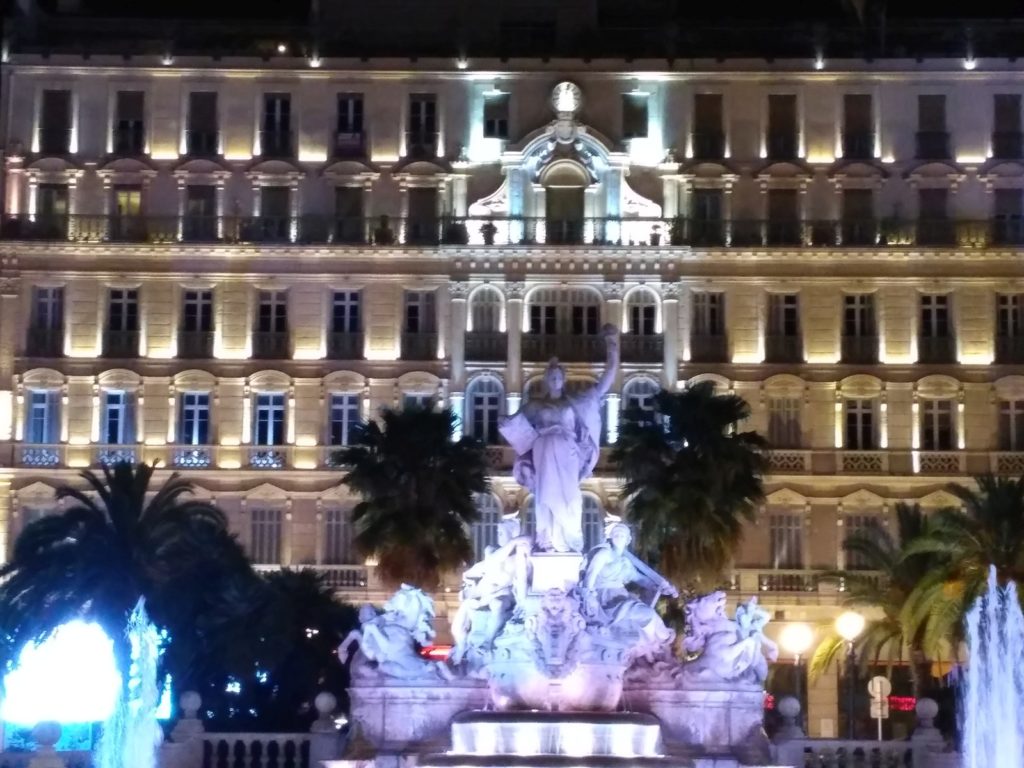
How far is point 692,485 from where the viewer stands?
56906 mm

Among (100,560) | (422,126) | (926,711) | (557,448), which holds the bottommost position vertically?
(926,711)

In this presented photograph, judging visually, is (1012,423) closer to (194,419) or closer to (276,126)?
(276,126)

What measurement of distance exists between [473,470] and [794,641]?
10.6 meters

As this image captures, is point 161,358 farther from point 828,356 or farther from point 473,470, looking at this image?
point 828,356

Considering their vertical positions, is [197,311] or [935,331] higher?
[197,311]

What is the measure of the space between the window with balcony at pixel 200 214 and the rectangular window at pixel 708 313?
50.2ft

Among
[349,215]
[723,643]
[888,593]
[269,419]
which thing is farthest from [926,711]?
[349,215]

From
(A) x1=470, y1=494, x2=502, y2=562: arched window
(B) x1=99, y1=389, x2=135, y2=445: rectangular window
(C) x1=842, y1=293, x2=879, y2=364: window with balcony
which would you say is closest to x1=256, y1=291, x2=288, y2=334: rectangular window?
(B) x1=99, y1=389, x2=135, y2=445: rectangular window

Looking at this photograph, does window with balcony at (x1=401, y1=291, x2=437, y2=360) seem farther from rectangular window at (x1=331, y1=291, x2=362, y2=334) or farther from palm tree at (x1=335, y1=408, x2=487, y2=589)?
palm tree at (x1=335, y1=408, x2=487, y2=589)

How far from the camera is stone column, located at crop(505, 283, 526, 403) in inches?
2736

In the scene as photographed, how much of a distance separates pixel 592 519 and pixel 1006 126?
18.5 m

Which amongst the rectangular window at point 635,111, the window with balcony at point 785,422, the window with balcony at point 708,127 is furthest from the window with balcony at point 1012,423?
the rectangular window at point 635,111

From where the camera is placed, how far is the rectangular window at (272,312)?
7006 centimetres

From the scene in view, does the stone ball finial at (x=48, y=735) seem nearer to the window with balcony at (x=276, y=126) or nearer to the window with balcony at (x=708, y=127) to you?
the window with balcony at (x=276, y=126)
